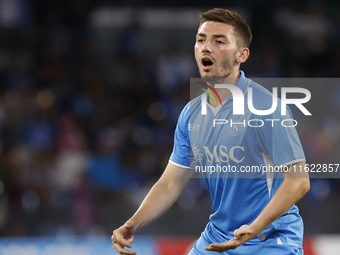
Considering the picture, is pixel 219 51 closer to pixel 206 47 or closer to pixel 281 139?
pixel 206 47

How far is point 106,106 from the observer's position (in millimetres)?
8398

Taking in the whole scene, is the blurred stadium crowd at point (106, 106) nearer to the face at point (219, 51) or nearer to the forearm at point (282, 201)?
the face at point (219, 51)

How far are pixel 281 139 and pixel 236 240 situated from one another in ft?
2.10

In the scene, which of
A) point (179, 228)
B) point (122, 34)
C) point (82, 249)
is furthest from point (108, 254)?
point (122, 34)

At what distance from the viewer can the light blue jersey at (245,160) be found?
10.1 ft

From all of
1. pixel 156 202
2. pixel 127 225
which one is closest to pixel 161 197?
pixel 156 202

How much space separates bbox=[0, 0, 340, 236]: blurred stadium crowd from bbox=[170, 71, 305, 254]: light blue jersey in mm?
3208

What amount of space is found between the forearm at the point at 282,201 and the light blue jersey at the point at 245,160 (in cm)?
14

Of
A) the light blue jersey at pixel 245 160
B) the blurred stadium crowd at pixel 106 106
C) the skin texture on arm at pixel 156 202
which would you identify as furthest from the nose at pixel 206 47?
the blurred stadium crowd at pixel 106 106

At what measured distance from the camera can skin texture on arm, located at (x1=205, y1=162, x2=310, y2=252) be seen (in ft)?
9.32

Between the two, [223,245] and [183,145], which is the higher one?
[183,145]

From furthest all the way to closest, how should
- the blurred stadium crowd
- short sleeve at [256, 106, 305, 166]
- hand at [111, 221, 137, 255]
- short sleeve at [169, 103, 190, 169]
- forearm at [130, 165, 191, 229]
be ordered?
the blurred stadium crowd < short sleeve at [169, 103, 190, 169] < forearm at [130, 165, 191, 229] < hand at [111, 221, 137, 255] < short sleeve at [256, 106, 305, 166]

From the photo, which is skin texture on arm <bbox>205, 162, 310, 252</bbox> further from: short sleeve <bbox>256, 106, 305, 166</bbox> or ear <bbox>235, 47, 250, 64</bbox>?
ear <bbox>235, 47, 250, 64</bbox>

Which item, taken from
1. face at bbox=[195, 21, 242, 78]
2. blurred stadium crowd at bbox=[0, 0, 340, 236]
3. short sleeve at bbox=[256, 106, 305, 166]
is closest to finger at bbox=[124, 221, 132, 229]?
short sleeve at bbox=[256, 106, 305, 166]
